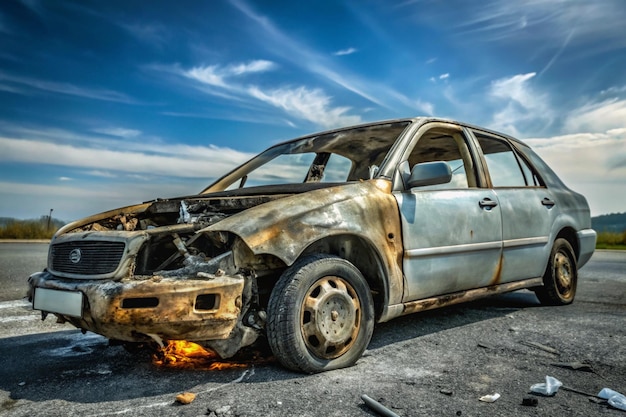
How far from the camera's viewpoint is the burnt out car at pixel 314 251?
2508 millimetres

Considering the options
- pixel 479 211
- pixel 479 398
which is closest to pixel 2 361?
pixel 479 398

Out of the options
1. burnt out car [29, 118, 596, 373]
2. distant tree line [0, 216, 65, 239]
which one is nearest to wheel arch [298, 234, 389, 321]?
burnt out car [29, 118, 596, 373]

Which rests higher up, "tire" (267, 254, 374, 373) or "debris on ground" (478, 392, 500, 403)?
"tire" (267, 254, 374, 373)

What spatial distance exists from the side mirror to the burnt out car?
0.01 m

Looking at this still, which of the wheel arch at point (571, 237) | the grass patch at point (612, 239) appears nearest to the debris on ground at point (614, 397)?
the wheel arch at point (571, 237)

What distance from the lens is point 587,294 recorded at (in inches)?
229

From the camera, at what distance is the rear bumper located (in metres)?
5.20

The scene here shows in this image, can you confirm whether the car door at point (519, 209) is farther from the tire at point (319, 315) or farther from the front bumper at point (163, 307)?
the front bumper at point (163, 307)

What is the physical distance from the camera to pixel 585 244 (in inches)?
208

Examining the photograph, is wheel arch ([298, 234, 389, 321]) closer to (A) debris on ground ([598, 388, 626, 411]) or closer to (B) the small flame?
(B) the small flame

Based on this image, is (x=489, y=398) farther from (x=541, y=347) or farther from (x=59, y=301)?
(x=59, y=301)

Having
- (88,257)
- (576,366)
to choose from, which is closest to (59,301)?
(88,257)

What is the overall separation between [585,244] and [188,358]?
14.6 feet

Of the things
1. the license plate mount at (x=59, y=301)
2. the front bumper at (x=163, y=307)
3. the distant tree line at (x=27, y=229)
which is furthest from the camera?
the distant tree line at (x=27, y=229)
